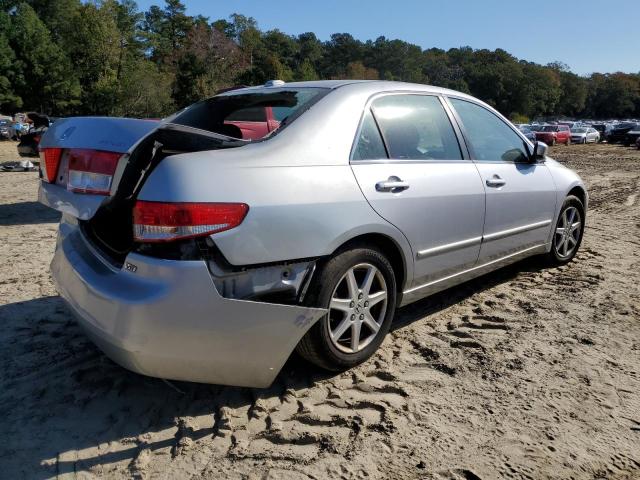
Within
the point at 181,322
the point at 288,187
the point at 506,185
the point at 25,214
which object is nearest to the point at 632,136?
the point at 506,185

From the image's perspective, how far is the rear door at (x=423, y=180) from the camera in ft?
9.40

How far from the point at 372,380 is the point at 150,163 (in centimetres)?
160

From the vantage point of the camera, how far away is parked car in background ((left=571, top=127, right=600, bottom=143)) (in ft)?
120

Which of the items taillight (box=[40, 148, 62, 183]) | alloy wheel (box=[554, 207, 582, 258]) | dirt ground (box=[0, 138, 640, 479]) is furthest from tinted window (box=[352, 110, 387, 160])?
alloy wheel (box=[554, 207, 582, 258])

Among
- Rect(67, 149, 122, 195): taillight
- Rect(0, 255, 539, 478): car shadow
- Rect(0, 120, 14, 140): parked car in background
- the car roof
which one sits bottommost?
Rect(0, 255, 539, 478): car shadow

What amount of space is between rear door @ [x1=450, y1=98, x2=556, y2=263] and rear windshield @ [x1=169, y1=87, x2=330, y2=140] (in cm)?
127

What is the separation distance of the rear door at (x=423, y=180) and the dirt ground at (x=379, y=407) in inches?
22.8

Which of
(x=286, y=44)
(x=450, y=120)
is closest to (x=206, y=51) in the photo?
(x=450, y=120)

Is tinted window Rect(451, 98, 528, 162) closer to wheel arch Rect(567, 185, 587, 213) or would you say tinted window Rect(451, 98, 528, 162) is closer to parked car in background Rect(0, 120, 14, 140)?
wheel arch Rect(567, 185, 587, 213)

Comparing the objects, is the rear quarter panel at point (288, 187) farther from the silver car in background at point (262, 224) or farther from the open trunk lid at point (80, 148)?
the open trunk lid at point (80, 148)

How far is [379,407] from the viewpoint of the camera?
254 cm

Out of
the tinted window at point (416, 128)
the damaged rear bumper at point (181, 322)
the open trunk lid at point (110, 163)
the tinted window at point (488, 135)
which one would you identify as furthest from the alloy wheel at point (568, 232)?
the open trunk lid at point (110, 163)

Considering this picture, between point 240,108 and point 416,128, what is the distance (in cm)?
120

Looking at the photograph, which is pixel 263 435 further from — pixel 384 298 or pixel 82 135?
pixel 82 135
